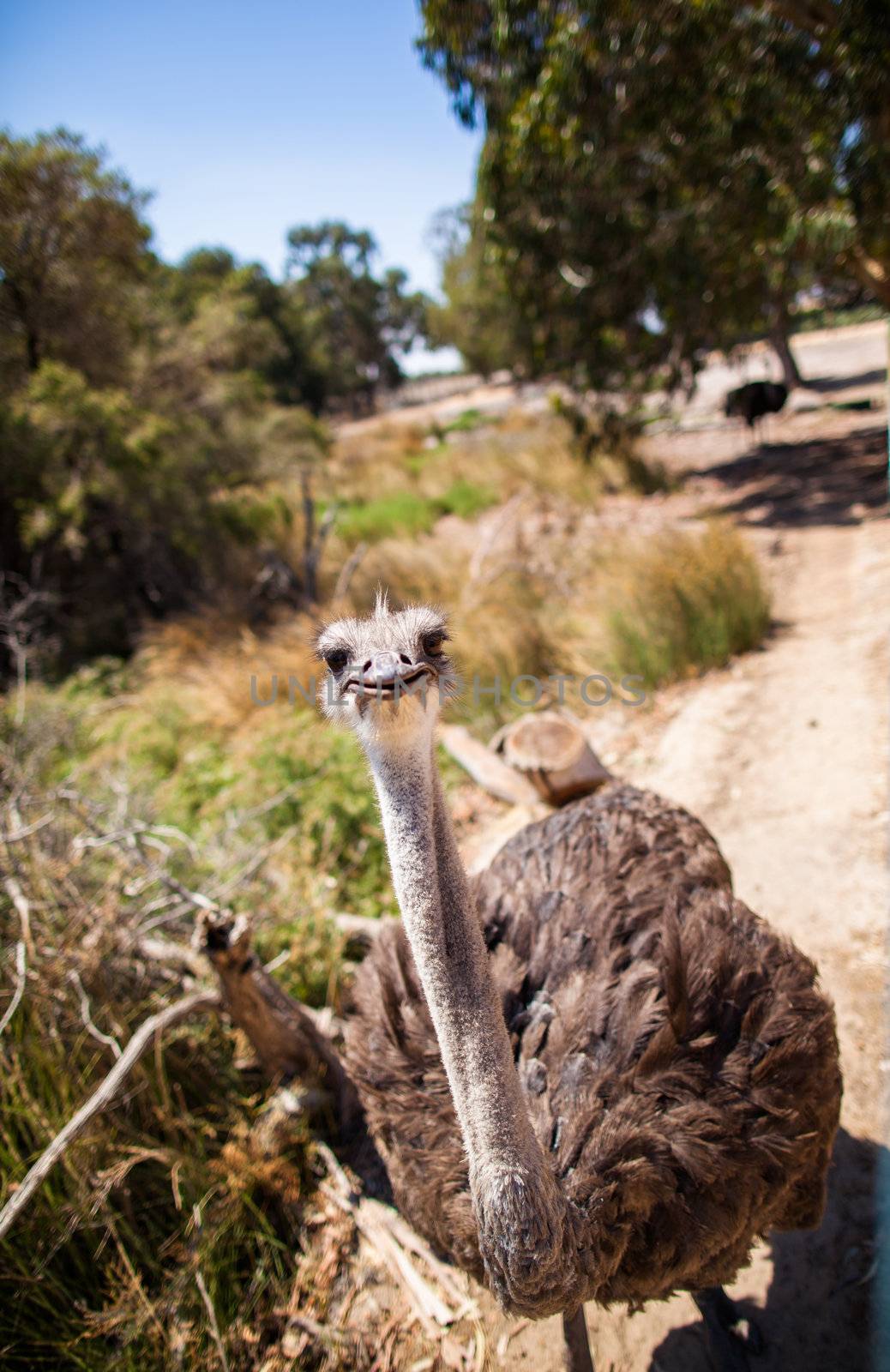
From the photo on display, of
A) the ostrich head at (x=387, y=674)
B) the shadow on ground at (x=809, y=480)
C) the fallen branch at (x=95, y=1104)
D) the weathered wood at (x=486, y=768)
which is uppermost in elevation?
the ostrich head at (x=387, y=674)

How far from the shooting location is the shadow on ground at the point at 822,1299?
184cm

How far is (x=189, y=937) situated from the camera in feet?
9.47

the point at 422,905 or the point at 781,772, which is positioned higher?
the point at 422,905

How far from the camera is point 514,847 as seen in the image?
7.70ft

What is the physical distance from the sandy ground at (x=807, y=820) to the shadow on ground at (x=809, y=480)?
0.18ft

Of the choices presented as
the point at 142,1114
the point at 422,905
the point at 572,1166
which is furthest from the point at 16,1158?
the point at 422,905

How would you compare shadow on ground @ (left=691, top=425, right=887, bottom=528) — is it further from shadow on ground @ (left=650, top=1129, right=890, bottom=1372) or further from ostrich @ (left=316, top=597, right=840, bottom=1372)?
ostrich @ (left=316, top=597, right=840, bottom=1372)

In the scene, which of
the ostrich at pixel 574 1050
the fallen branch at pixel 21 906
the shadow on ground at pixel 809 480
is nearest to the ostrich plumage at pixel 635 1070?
the ostrich at pixel 574 1050

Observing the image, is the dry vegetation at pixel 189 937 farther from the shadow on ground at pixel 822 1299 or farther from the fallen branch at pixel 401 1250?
the shadow on ground at pixel 822 1299

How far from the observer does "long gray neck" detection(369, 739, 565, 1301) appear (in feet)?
3.86

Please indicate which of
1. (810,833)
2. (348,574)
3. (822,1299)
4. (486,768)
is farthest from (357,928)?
(348,574)

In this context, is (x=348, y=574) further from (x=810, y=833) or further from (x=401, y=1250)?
(x=401, y=1250)

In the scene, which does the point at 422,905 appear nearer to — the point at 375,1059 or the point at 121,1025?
the point at 375,1059

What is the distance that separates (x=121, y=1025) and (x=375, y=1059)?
1158 millimetres
